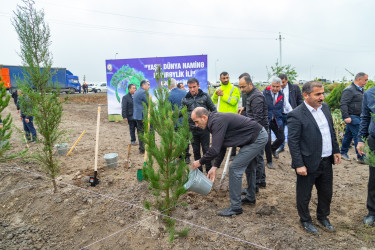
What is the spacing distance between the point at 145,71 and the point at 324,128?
9.15 metres

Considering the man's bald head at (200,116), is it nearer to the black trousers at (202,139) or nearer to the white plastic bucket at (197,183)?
the white plastic bucket at (197,183)

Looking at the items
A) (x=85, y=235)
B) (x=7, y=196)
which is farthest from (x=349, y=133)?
(x=7, y=196)

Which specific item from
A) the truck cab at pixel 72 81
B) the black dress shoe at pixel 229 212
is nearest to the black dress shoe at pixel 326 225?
the black dress shoe at pixel 229 212

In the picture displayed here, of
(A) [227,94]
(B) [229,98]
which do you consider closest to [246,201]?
(B) [229,98]

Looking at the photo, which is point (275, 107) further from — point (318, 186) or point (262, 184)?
point (318, 186)

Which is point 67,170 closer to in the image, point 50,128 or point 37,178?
→ point 37,178

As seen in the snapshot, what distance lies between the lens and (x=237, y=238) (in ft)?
9.30

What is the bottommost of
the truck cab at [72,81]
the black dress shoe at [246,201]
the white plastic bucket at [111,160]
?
the black dress shoe at [246,201]

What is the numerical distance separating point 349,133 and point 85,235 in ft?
20.1

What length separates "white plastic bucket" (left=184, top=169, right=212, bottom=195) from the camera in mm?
3146

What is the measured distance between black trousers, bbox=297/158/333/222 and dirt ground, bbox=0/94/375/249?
28 cm

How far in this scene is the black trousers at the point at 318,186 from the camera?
2918mm

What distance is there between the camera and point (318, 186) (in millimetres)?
3057

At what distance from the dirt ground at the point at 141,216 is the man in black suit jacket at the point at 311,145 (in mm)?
426
